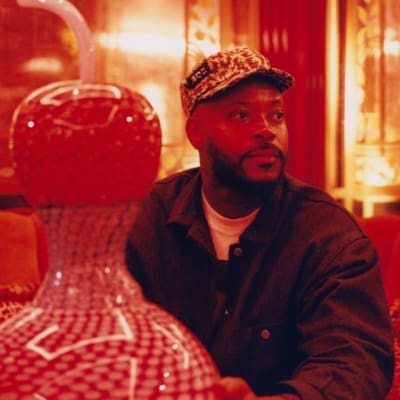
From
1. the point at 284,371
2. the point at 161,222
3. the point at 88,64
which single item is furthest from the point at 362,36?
the point at 88,64

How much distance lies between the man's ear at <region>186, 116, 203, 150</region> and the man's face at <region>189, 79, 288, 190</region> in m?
0.07

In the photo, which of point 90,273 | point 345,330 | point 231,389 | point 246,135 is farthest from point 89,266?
point 246,135

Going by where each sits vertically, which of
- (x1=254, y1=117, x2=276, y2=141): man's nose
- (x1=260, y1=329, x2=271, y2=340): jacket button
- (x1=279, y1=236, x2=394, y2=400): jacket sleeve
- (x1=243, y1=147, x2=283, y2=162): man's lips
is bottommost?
(x1=260, y1=329, x2=271, y2=340): jacket button

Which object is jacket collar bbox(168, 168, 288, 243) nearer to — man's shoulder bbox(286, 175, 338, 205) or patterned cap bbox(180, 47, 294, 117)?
man's shoulder bbox(286, 175, 338, 205)

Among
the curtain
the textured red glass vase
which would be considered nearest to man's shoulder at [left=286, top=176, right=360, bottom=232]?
the textured red glass vase

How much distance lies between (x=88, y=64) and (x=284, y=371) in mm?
858

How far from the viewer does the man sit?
42.9 inches

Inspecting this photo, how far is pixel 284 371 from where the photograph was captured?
124 centimetres

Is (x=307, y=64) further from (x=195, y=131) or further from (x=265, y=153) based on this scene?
(x=265, y=153)

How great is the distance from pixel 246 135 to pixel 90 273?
0.75 m

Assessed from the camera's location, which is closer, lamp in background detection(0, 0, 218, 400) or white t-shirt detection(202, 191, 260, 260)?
lamp in background detection(0, 0, 218, 400)

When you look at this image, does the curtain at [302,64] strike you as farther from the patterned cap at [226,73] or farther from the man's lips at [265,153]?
the man's lips at [265,153]

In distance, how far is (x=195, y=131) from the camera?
154cm

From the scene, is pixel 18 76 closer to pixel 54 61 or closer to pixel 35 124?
pixel 54 61
